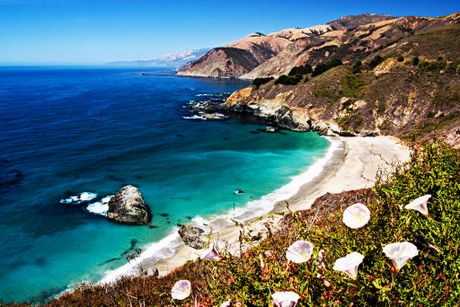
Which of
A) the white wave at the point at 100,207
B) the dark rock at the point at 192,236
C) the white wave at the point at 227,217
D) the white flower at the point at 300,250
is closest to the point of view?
the white flower at the point at 300,250

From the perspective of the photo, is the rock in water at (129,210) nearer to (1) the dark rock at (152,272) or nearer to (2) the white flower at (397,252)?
(1) the dark rock at (152,272)

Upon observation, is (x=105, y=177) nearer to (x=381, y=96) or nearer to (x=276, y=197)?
(x=276, y=197)

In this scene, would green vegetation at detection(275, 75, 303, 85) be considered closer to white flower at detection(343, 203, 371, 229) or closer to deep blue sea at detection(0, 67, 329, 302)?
deep blue sea at detection(0, 67, 329, 302)

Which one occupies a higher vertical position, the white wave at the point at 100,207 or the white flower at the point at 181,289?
the white flower at the point at 181,289

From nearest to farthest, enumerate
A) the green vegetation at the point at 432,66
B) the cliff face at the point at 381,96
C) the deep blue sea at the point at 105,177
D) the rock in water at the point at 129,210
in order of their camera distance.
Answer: the deep blue sea at the point at 105,177
the rock in water at the point at 129,210
the cliff face at the point at 381,96
the green vegetation at the point at 432,66

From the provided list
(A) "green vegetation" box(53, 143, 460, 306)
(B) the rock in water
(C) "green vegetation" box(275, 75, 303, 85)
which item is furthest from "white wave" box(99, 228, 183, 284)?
(C) "green vegetation" box(275, 75, 303, 85)

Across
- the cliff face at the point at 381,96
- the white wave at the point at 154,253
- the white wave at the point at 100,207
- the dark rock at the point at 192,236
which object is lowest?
the white wave at the point at 154,253

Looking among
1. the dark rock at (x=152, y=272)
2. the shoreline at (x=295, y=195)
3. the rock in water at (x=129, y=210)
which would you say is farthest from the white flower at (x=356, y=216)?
the rock in water at (x=129, y=210)

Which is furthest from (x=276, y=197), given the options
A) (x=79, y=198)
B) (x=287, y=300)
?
(x=287, y=300)
